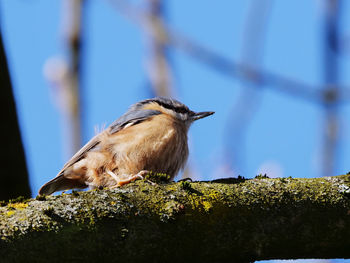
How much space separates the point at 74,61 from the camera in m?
4.48

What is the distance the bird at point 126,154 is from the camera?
13.0ft

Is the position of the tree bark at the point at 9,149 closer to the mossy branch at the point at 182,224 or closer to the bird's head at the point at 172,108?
the mossy branch at the point at 182,224

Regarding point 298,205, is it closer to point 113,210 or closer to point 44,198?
point 113,210

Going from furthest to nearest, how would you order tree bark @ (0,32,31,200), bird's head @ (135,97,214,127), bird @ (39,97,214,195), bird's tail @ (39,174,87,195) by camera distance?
bird's head @ (135,97,214,127)
bird's tail @ (39,174,87,195)
bird @ (39,97,214,195)
tree bark @ (0,32,31,200)

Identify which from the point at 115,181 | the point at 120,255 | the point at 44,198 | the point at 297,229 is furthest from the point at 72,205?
the point at 115,181

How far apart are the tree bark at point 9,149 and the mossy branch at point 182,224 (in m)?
0.95

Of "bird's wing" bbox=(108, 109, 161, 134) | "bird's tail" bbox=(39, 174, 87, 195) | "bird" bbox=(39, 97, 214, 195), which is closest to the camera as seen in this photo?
"bird" bbox=(39, 97, 214, 195)

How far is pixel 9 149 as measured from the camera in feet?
10.8

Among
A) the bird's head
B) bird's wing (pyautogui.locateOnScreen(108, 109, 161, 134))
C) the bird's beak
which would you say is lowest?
bird's wing (pyautogui.locateOnScreen(108, 109, 161, 134))

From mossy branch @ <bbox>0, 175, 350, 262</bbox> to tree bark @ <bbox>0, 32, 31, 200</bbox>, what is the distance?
0.95m

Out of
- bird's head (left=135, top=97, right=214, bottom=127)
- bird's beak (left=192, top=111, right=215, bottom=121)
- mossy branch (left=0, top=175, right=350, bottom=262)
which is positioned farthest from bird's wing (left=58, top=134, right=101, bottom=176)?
mossy branch (left=0, top=175, right=350, bottom=262)

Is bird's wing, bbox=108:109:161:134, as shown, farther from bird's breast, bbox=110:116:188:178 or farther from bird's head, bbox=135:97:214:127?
bird's head, bbox=135:97:214:127

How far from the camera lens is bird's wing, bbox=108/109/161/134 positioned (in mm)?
4406

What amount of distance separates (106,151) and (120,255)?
1.87 m
